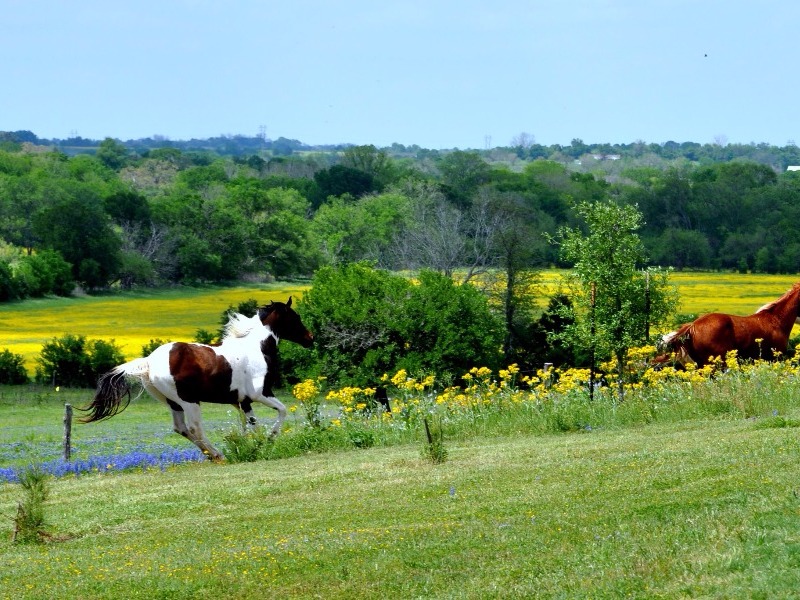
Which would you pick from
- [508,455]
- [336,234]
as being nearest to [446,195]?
[336,234]

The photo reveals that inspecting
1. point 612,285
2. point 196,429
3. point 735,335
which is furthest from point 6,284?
point 735,335

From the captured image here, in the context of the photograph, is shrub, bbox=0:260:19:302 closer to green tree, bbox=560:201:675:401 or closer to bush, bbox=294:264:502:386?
bush, bbox=294:264:502:386

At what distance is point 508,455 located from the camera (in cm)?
1600

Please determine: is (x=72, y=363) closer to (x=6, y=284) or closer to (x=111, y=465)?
(x=111, y=465)

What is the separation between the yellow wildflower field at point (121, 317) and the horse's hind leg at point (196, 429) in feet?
116

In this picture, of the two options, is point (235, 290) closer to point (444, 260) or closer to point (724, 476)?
point (444, 260)

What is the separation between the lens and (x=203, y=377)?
1973 centimetres

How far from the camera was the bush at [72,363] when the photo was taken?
Result: 161 feet

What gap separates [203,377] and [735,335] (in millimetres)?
10183

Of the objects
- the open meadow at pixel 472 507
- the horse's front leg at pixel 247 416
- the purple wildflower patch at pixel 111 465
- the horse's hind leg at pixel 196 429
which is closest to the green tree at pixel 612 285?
the open meadow at pixel 472 507

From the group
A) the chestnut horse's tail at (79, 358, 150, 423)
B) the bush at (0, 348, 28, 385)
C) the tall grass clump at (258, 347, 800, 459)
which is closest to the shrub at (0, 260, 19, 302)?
the bush at (0, 348, 28, 385)

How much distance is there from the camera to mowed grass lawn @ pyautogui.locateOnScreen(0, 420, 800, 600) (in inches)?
372

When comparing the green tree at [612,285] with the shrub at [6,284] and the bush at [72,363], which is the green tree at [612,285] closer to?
the bush at [72,363]

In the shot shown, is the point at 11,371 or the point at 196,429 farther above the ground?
the point at 196,429
